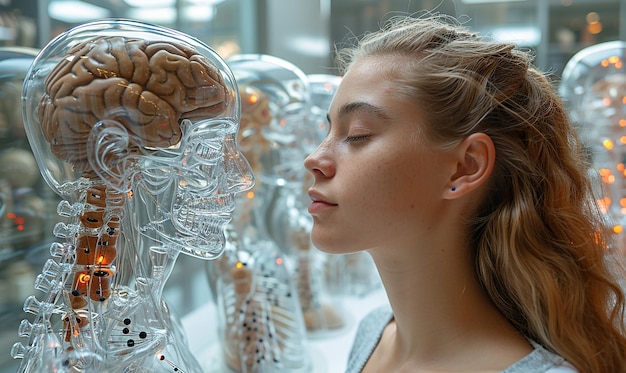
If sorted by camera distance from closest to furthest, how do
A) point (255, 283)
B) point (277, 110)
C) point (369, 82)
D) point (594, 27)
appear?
point (369, 82) → point (255, 283) → point (277, 110) → point (594, 27)

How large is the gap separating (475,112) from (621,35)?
3616 mm

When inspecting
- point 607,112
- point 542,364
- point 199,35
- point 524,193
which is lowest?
point 542,364

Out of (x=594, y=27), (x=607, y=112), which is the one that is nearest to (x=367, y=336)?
(x=607, y=112)

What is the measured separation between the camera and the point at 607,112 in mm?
2051

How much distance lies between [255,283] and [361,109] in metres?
0.74

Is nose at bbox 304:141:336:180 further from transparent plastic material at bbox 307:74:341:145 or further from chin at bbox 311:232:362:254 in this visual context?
transparent plastic material at bbox 307:74:341:145

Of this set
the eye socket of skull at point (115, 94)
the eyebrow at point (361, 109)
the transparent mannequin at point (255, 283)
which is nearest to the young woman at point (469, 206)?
the eyebrow at point (361, 109)

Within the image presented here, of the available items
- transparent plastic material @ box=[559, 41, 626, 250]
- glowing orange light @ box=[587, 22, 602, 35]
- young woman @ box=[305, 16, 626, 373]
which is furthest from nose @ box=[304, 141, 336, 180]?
glowing orange light @ box=[587, 22, 602, 35]

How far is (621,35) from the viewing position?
397 cm

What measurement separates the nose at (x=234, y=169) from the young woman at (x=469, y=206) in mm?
134

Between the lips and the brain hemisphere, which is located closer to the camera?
the brain hemisphere

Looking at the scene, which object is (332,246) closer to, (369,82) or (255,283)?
(369,82)

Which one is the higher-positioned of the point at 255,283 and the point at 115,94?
the point at 115,94

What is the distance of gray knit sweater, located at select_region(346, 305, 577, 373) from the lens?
902mm
